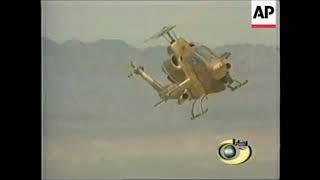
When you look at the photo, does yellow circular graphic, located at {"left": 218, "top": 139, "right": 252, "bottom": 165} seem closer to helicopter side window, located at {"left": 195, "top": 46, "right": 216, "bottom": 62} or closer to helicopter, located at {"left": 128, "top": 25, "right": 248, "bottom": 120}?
helicopter, located at {"left": 128, "top": 25, "right": 248, "bottom": 120}

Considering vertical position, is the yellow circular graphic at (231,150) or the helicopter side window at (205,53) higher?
the helicopter side window at (205,53)

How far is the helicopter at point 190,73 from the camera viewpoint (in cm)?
434

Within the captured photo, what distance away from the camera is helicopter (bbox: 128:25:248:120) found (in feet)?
14.2

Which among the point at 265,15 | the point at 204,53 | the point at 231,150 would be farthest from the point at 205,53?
the point at 231,150

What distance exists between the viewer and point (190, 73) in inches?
172

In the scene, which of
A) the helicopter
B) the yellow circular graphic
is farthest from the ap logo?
the yellow circular graphic

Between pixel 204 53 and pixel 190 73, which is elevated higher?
pixel 204 53

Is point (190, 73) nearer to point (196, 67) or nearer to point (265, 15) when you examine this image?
point (196, 67)

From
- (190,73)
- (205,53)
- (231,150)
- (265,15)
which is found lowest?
(231,150)

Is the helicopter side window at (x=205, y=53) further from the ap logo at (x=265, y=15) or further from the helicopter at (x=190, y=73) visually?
the ap logo at (x=265, y=15)

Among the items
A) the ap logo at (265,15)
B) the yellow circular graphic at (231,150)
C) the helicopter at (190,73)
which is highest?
the ap logo at (265,15)

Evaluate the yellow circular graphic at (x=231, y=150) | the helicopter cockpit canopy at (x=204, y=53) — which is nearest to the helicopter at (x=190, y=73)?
the helicopter cockpit canopy at (x=204, y=53)
